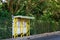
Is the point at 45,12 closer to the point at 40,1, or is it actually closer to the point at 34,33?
the point at 40,1

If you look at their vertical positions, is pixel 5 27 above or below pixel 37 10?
below

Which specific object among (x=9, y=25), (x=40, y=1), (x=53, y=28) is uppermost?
(x=40, y=1)

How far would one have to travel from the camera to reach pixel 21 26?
21781 mm

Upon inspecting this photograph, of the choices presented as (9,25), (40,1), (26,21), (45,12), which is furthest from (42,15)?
(9,25)

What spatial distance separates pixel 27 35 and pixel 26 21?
1606mm

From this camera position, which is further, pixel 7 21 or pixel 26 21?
pixel 26 21

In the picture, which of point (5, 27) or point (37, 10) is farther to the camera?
point (37, 10)

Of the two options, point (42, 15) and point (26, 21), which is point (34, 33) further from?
point (42, 15)

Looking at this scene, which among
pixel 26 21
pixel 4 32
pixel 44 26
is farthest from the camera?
pixel 44 26

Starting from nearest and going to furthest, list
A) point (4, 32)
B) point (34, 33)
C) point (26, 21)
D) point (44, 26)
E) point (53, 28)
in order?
point (4, 32)
point (26, 21)
point (34, 33)
point (44, 26)
point (53, 28)

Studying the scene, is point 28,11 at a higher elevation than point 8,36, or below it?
higher

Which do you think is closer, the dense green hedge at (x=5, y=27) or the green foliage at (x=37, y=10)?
the dense green hedge at (x=5, y=27)

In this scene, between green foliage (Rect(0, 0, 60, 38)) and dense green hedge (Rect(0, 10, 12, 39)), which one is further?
green foliage (Rect(0, 0, 60, 38))

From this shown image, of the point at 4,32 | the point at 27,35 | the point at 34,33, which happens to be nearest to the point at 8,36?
the point at 4,32
